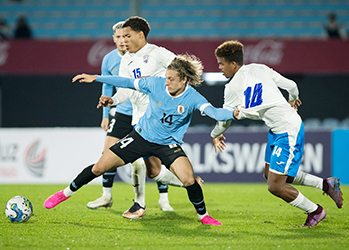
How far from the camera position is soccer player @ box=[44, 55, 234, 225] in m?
4.75

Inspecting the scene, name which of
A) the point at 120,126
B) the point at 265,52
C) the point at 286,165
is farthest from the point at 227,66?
the point at 265,52

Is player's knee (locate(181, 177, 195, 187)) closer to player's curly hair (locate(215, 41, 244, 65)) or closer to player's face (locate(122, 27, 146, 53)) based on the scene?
player's curly hair (locate(215, 41, 244, 65))

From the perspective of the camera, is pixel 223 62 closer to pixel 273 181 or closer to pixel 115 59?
pixel 273 181

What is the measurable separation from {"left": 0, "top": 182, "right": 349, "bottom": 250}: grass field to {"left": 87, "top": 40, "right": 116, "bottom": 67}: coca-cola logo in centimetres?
604

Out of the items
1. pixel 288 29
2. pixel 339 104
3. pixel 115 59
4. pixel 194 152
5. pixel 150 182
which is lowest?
pixel 150 182

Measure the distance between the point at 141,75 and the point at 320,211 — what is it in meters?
2.62

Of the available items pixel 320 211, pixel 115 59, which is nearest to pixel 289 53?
pixel 115 59

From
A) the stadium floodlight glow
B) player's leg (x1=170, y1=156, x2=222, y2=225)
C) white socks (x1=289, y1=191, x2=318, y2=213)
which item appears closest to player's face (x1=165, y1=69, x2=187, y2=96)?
player's leg (x1=170, y1=156, x2=222, y2=225)

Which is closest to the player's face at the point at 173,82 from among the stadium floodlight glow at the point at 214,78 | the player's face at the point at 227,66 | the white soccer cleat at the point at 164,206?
the player's face at the point at 227,66

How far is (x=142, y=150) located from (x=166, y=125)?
1.24 ft

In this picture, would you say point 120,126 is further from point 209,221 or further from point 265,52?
point 265,52

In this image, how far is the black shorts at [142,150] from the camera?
15.9ft

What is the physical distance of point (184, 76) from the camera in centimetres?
482

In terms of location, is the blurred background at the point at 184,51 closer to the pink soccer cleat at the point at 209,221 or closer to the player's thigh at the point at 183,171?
the pink soccer cleat at the point at 209,221
